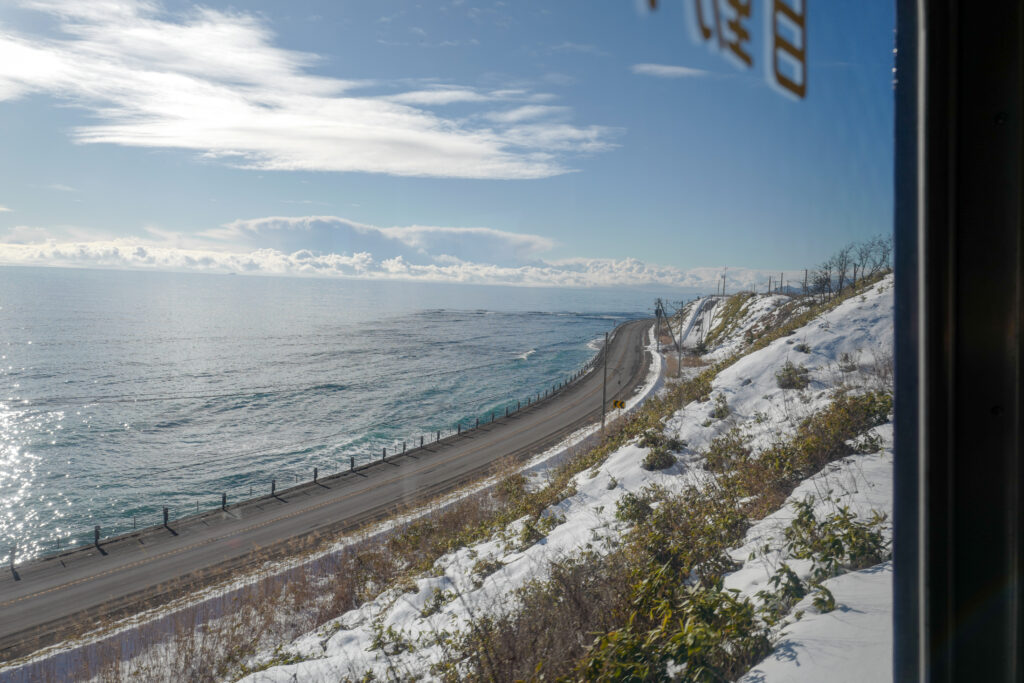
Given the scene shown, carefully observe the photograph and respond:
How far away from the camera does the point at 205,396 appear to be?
1800 inches

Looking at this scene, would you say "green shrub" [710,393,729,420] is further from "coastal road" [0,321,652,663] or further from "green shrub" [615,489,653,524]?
"coastal road" [0,321,652,663]

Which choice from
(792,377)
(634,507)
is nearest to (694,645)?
(792,377)

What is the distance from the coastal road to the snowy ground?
1151cm

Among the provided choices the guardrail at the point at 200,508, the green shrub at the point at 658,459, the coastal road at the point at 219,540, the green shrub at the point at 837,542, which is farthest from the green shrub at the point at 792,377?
the guardrail at the point at 200,508

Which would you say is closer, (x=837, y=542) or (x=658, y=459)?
(x=837, y=542)

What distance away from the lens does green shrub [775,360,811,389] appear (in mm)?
3192

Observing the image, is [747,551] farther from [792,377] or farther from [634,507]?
[634,507]

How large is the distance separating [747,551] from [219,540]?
17921mm

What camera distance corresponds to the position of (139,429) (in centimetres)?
3650

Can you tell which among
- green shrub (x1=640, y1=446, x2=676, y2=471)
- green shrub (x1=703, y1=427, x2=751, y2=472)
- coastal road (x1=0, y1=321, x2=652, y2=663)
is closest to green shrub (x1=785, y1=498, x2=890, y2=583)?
green shrub (x1=703, y1=427, x2=751, y2=472)

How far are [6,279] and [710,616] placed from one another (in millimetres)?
136224

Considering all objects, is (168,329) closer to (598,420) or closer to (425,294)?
(598,420)

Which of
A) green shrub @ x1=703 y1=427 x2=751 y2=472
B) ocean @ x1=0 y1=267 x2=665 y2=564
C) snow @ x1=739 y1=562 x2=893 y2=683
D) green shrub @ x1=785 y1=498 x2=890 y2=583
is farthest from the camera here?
ocean @ x1=0 y1=267 x2=665 y2=564

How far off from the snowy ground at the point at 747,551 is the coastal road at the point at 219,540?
37.7ft
